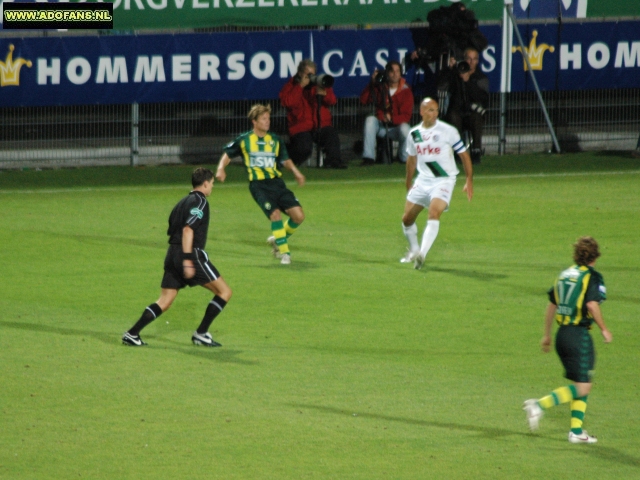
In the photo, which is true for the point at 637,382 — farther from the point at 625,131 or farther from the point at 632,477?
the point at 625,131

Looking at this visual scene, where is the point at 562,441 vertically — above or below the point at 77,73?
below

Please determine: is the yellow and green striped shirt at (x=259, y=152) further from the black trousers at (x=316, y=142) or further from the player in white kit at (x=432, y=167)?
the black trousers at (x=316, y=142)

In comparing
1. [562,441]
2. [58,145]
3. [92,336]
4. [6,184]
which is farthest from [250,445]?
[58,145]

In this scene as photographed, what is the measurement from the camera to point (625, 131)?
75.6 ft

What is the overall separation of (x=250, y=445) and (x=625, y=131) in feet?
58.7

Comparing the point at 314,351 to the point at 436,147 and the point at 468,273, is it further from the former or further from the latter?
the point at 436,147

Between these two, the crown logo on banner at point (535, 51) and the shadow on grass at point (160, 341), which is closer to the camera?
the shadow on grass at point (160, 341)

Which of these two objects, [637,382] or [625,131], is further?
[625,131]

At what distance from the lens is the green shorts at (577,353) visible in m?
6.85

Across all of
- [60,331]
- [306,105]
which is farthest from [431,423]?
[306,105]

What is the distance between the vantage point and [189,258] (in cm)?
875

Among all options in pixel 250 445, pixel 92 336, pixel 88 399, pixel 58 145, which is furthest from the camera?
pixel 58 145

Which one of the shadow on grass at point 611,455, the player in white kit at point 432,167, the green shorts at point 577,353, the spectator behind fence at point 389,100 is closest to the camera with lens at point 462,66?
the spectator behind fence at point 389,100

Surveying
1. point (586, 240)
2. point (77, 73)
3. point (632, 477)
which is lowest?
point (632, 477)
